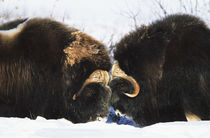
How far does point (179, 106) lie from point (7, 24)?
221cm

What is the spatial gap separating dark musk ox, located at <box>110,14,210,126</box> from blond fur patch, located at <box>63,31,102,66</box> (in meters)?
0.30

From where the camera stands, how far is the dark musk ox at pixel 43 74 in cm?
358

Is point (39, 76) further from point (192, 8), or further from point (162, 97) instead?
point (192, 8)

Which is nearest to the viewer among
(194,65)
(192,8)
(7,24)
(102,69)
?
(194,65)

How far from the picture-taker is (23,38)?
11.8 feet

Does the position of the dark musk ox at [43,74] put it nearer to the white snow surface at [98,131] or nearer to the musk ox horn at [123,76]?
the musk ox horn at [123,76]

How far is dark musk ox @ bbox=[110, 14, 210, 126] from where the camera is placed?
351 centimetres

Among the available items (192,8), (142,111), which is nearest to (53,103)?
(142,111)

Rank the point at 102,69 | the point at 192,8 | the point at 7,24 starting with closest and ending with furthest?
the point at 102,69
the point at 7,24
the point at 192,8

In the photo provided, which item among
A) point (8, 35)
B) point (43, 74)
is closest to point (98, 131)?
point (43, 74)

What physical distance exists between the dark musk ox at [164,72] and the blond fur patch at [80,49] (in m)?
0.30

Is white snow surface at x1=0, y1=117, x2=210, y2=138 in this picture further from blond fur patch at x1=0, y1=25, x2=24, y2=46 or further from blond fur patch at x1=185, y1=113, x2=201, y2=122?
blond fur patch at x1=0, y1=25, x2=24, y2=46

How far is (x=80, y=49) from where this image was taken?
3.67 m

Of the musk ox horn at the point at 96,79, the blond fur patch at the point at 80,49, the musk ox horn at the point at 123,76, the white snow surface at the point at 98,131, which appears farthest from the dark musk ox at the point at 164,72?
the white snow surface at the point at 98,131
